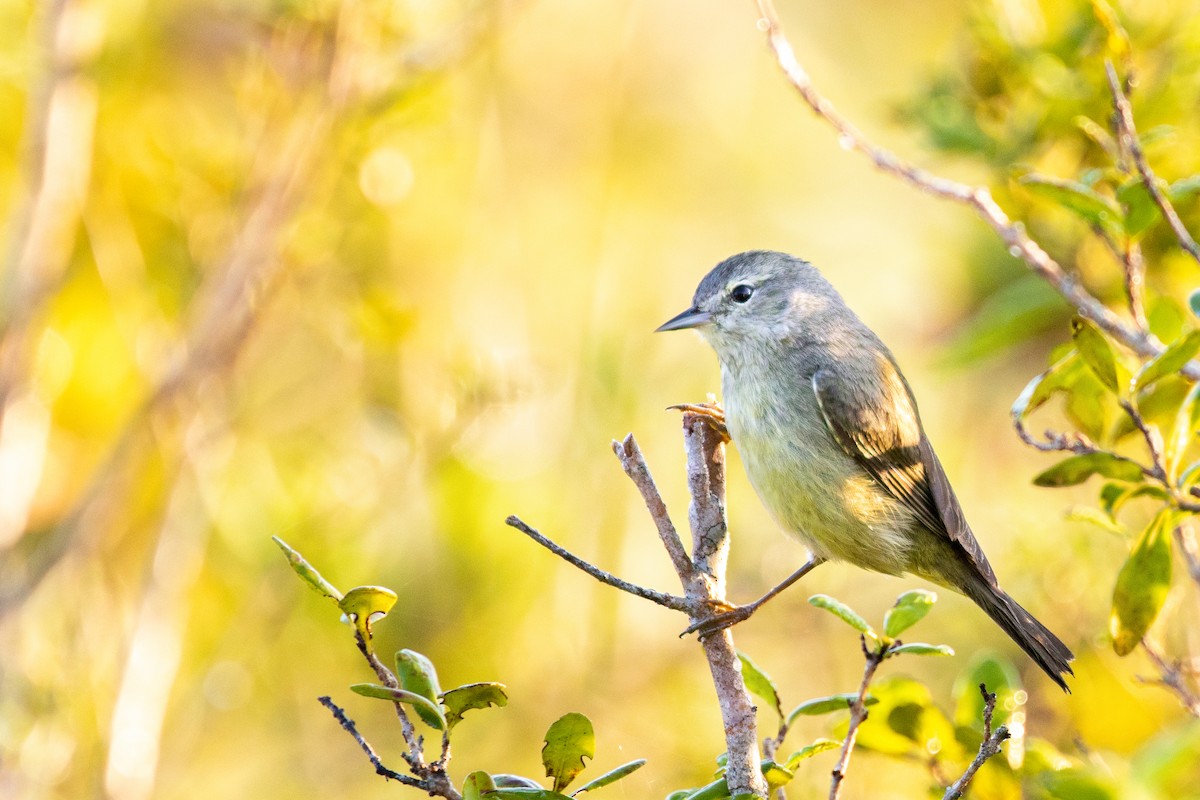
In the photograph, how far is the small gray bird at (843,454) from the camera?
3037 millimetres

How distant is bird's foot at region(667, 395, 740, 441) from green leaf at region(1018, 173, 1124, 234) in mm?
819

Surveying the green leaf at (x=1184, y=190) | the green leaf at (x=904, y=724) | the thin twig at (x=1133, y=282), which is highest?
the green leaf at (x=1184, y=190)

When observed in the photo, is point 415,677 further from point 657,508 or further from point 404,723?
point 657,508

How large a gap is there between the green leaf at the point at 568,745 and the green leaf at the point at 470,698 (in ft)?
0.31

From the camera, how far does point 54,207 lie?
116 inches

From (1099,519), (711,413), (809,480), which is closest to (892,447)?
(809,480)

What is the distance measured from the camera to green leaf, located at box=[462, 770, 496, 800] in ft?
5.19

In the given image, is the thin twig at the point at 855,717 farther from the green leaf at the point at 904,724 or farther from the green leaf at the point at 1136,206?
the green leaf at the point at 1136,206

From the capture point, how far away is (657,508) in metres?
1.93

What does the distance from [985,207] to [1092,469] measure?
50 centimetres

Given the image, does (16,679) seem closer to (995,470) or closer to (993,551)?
(993,551)

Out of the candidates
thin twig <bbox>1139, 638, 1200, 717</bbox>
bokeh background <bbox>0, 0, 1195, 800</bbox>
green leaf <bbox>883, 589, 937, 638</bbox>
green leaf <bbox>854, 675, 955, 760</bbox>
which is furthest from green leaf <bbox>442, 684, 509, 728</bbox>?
bokeh background <bbox>0, 0, 1195, 800</bbox>

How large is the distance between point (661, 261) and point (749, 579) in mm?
1717

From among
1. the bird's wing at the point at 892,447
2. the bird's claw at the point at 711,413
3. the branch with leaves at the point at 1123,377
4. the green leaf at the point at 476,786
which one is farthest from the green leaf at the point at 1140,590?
the green leaf at the point at 476,786
